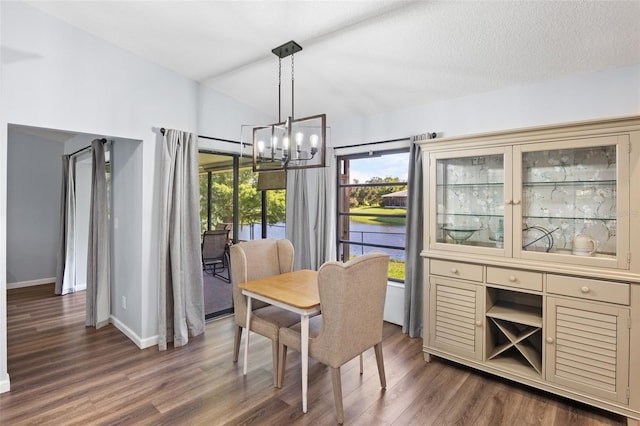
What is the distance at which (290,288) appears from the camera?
267 cm

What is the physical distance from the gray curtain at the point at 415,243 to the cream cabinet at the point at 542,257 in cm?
45

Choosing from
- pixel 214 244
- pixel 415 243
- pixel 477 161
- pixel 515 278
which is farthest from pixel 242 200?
pixel 515 278

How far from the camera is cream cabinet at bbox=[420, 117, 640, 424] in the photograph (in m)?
2.19

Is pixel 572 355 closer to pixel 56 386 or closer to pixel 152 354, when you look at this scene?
pixel 152 354

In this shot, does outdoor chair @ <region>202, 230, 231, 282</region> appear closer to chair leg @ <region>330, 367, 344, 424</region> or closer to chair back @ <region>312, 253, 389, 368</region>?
chair back @ <region>312, 253, 389, 368</region>

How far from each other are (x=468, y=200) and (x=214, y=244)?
355 cm

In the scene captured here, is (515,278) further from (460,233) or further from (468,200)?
(468,200)

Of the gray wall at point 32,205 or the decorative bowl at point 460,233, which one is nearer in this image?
the decorative bowl at point 460,233

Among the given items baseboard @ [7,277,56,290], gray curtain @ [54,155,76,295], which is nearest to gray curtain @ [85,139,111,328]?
gray curtain @ [54,155,76,295]

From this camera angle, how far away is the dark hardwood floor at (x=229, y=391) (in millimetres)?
2230

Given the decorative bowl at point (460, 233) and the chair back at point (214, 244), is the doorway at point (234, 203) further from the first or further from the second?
the decorative bowl at point (460, 233)

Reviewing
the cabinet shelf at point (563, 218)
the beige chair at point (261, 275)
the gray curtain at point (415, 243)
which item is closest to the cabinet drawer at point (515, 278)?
the cabinet shelf at point (563, 218)

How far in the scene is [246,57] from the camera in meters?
3.07

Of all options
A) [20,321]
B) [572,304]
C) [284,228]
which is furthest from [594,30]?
[20,321]
